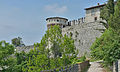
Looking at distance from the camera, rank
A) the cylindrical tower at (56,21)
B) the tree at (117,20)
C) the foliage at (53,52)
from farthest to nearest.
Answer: the cylindrical tower at (56,21)
the tree at (117,20)
the foliage at (53,52)

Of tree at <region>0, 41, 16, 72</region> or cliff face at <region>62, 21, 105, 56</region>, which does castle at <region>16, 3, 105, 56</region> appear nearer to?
cliff face at <region>62, 21, 105, 56</region>

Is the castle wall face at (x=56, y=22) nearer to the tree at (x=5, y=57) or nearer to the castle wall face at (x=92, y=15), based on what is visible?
the castle wall face at (x=92, y=15)

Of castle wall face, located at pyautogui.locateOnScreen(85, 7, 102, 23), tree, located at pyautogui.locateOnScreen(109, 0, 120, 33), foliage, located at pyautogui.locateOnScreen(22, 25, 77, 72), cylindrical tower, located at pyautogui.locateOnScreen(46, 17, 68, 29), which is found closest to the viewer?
foliage, located at pyautogui.locateOnScreen(22, 25, 77, 72)

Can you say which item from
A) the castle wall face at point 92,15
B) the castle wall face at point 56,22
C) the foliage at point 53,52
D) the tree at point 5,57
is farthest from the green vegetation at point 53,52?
the castle wall face at point 56,22

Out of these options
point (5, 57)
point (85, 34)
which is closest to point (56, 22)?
point (85, 34)

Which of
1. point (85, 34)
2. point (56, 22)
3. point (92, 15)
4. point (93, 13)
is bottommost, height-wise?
point (85, 34)

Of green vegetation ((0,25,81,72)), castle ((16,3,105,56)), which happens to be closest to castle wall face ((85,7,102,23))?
castle ((16,3,105,56))

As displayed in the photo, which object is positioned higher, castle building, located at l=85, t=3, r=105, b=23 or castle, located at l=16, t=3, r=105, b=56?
castle building, located at l=85, t=3, r=105, b=23

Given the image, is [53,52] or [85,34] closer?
[53,52]

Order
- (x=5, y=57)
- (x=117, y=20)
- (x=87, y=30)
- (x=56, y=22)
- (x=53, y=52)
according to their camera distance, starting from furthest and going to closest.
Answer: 1. (x=56, y=22)
2. (x=87, y=30)
3. (x=5, y=57)
4. (x=117, y=20)
5. (x=53, y=52)

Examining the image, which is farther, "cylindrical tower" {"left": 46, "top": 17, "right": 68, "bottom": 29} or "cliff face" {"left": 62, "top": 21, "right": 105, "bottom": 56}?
"cylindrical tower" {"left": 46, "top": 17, "right": 68, "bottom": 29}

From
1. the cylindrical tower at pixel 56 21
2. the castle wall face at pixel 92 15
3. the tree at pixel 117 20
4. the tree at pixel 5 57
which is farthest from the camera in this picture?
the cylindrical tower at pixel 56 21

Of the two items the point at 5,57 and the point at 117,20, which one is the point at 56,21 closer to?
the point at 5,57

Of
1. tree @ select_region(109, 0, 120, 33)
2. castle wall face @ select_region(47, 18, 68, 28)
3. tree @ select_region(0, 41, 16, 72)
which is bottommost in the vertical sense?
tree @ select_region(0, 41, 16, 72)
